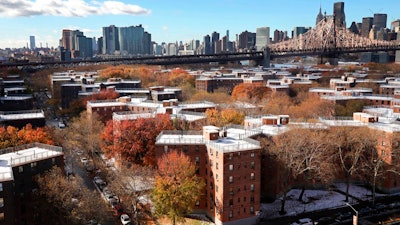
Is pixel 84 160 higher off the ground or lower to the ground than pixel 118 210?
higher

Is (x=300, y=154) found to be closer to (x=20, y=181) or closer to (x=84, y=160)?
(x=20, y=181)

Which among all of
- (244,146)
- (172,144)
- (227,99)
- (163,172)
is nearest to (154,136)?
(172,144)

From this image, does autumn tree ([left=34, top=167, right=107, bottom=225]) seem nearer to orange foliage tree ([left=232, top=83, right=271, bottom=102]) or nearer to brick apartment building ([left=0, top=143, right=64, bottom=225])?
brick apartment building ([left=0, top=143, right=64, bottom=225])

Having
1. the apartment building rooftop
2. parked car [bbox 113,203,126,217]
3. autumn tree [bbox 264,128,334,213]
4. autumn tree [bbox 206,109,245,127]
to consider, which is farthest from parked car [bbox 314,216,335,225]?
the apartment building rooftop

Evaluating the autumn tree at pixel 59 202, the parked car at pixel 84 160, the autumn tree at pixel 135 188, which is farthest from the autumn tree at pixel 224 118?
the autumn tree at pixel 59 202

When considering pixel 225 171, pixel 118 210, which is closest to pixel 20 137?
pixel 118 210

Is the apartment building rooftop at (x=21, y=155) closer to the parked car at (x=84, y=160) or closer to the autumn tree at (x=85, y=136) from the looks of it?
the autumn tree at (x=85, y=136)

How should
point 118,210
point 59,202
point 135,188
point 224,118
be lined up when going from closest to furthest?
point 59,202, point 135,188, point 118,210, point 224,118
